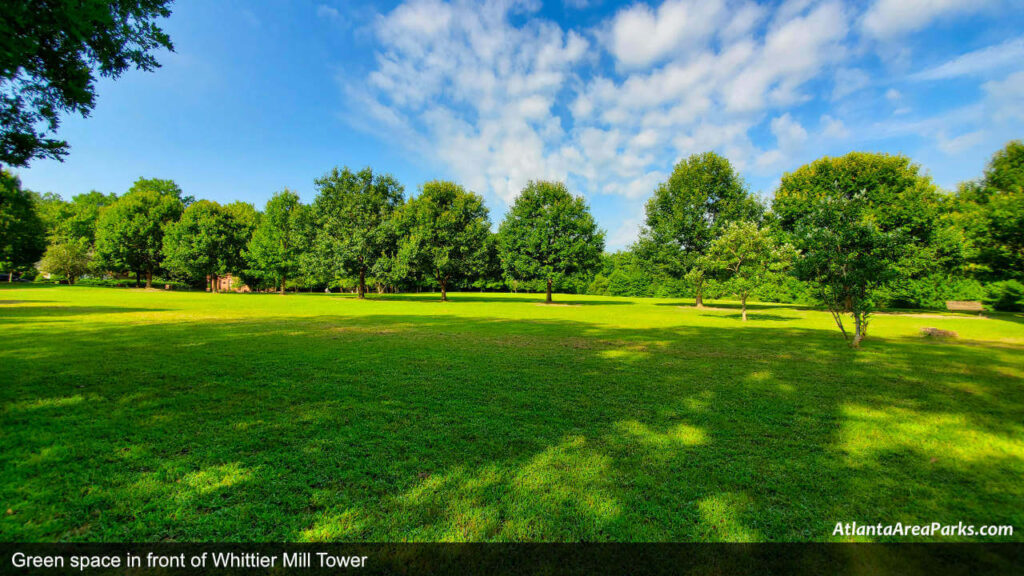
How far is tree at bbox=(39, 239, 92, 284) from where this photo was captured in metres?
58.3

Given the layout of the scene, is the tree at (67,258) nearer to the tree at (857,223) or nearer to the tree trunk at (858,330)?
the tree at (857,223)

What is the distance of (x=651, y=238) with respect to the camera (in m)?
41.3

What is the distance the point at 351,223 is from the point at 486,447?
42.9 meters

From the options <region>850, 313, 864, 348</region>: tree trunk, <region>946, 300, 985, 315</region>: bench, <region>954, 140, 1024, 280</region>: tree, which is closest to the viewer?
<region>850, 313, 864, 348</region>: tree trunk

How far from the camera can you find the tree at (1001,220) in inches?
789

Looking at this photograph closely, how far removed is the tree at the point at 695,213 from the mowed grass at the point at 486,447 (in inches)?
1157

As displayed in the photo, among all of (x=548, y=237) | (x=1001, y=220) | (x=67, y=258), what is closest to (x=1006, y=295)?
(x=1001, y=220)

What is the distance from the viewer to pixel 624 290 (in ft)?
289

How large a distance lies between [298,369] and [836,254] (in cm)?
1854

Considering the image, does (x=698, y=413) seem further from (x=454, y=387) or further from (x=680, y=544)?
(x=454, y=387)
